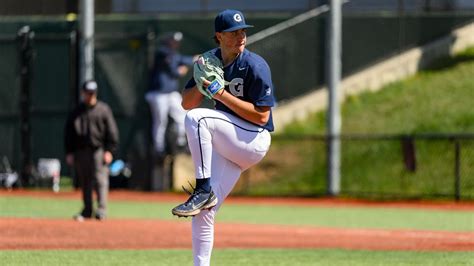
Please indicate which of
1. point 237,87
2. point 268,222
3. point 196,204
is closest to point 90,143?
point 268,222

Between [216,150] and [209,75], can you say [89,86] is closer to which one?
[216,150]

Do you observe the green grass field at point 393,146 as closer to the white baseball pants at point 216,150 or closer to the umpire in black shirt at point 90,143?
the umpire in black shirt at point 90,143

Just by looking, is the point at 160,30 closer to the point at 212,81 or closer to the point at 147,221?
the point at 147,221

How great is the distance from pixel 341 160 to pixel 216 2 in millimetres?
5689

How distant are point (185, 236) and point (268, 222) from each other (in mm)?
3153

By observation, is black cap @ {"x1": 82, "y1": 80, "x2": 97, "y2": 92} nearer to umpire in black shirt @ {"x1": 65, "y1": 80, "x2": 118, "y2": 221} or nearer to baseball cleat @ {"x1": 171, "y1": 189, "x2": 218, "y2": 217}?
umpire in black shirt @ {"x1": 65, "y1": 80, "x2": 118, "y2": 221}

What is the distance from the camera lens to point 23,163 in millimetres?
26781

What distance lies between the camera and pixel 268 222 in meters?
18.4

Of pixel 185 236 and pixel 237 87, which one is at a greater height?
pixel 237 87

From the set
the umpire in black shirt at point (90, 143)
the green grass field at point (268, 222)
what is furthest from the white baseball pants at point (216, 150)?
the umpire in black shirt at point (90, 143)

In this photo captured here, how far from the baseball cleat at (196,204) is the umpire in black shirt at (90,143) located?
8.66 metres

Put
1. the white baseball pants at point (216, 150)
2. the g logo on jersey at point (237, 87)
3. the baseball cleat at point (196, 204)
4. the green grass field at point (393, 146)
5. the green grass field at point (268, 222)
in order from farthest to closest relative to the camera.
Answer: the green grass field at point (393, 146) → the green grass field at point (268, 222) → the g logo on jersey at point (237, 87) → the white baseball pants at point (216, 150) → the baseball cleat at point (196, 204)

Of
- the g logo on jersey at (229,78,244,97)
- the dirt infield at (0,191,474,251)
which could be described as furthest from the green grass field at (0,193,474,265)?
the g logo on jersey at (229,78,244,97)

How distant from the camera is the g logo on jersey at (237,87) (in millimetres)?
8820
